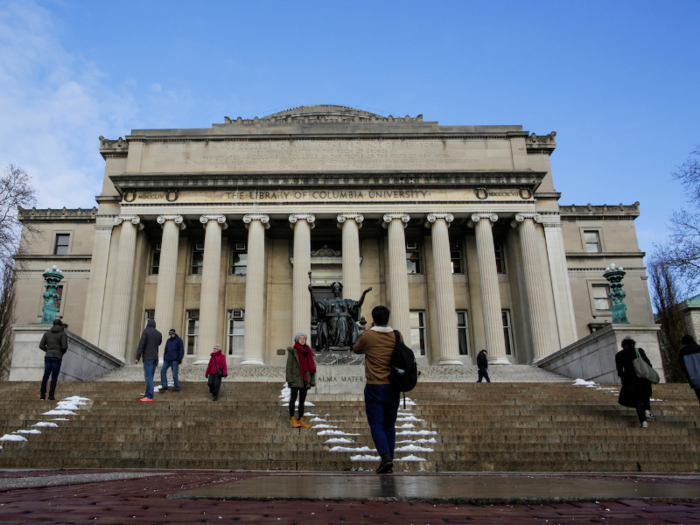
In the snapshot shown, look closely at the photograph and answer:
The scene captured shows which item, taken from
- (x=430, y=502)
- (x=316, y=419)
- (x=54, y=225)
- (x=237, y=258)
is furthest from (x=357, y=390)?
(x=54, y=225)

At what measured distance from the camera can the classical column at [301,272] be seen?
30406mm

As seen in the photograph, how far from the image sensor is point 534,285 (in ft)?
102

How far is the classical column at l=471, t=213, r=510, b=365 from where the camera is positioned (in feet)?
98.2

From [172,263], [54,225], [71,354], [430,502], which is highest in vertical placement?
[54,225]

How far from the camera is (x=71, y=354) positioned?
71.1 feet

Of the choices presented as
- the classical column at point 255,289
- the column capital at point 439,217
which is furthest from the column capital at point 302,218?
the column capital at point 439,217

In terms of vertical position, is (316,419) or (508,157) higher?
(508,157)

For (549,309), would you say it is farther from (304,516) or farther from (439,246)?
(304,516)

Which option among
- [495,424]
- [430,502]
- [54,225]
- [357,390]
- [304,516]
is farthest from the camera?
[54,225]

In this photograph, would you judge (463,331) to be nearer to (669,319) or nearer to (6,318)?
(669,319)

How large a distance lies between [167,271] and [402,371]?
26382 millimetres

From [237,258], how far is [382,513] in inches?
1294

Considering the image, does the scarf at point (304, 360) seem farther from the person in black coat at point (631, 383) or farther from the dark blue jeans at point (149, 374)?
the person in black coat at point (631, 383)

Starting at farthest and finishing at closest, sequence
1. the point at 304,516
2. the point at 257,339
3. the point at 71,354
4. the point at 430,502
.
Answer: the point at 257,339, the point at 71,354, the point at 430,502, the point at 304,516
